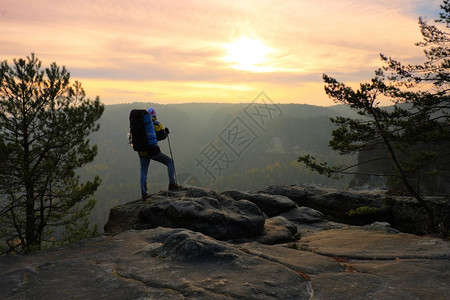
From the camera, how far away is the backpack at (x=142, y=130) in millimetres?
10142

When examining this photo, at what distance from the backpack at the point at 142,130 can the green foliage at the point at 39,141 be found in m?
5.34

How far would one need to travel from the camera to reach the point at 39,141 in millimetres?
13531

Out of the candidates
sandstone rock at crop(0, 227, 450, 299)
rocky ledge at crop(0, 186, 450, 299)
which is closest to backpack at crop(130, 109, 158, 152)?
rocky ledge at crop(0, 186, 450, 299)

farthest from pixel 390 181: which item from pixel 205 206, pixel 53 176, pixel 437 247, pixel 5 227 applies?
pixel 5 227

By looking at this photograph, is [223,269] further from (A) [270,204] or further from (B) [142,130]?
(A) [270,204]

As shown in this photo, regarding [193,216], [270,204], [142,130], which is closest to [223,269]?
[193,216]

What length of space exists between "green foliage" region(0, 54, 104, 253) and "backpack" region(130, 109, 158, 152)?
210 inches

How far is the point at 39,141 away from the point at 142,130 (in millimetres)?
6498

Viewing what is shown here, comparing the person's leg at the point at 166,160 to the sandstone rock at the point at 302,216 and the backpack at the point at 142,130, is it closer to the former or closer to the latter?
the backpack at the point at 142,130

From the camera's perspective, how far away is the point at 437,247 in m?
6.66

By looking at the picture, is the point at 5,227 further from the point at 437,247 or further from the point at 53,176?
the point at 437,247

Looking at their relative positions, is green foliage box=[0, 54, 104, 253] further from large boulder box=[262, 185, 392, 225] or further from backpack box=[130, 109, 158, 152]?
large boulder box=[262, 185, 392, 225]

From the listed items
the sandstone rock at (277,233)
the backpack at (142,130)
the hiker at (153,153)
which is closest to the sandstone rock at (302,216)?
the sandstone rock at (277,233)

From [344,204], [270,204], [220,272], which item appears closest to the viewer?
[220,272]
